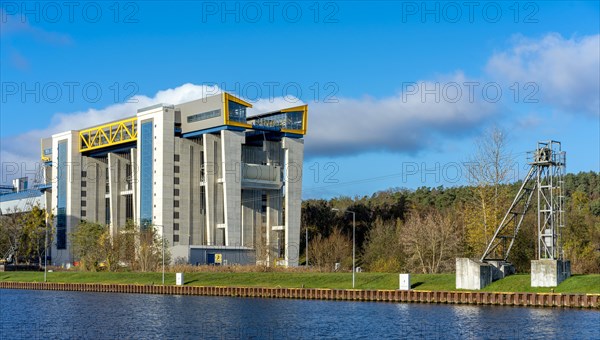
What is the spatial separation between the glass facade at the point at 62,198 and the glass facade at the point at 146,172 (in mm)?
30740

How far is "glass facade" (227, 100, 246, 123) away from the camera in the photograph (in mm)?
146938

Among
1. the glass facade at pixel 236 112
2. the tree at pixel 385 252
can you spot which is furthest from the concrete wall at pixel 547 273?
the glass facade at pixel 236 112

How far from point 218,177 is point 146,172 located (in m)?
14.5

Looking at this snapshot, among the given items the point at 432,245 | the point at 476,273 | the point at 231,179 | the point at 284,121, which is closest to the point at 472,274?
the point at 476,273

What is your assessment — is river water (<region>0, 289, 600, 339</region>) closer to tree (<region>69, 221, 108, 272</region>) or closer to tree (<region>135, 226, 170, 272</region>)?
tree (<region>135, 226, 170, 272</region>)

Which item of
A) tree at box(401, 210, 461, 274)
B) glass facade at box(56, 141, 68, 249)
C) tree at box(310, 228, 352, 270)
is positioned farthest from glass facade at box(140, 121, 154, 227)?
tree at box(401, 210, 461, 274)

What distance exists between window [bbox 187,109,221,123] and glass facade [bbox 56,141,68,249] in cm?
4160

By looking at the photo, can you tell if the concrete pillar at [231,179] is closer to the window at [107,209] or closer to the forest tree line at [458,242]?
the forest tree line at [458,242]

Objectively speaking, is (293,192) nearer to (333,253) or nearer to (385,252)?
(333,253)

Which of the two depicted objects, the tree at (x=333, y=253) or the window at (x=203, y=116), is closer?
the tree at (x=333, y=253)

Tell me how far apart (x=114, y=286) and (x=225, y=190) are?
116ft

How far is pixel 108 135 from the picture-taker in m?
171

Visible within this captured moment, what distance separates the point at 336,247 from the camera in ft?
447

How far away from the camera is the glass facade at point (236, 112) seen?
146938 millimetres
